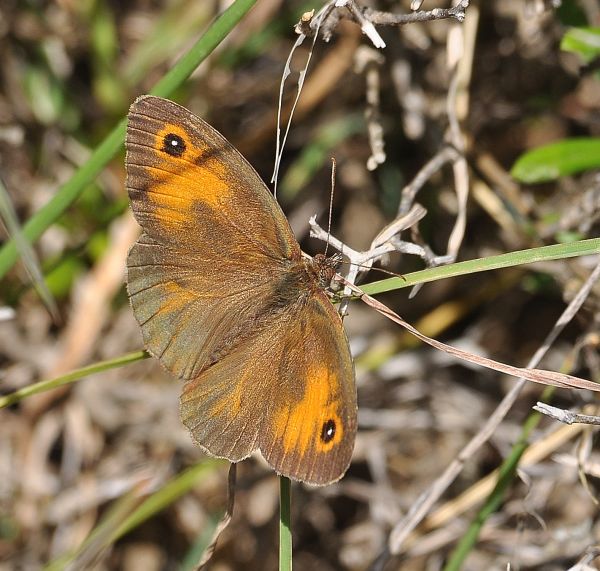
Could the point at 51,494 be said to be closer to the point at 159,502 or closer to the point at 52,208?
the point at 159,502

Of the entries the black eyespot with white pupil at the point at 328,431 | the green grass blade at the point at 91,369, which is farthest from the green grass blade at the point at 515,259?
the green grass blade at the point at 91,369

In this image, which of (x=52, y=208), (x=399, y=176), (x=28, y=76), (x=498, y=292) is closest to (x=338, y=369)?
(x=52, y=208)

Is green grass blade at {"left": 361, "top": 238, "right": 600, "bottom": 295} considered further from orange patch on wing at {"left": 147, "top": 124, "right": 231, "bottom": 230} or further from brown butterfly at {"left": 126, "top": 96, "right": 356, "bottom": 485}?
orange patch on wing at {"left": 147, "top": 124, "right": 231, "bottom": 230}

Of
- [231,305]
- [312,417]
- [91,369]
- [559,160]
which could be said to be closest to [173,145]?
[231,305]

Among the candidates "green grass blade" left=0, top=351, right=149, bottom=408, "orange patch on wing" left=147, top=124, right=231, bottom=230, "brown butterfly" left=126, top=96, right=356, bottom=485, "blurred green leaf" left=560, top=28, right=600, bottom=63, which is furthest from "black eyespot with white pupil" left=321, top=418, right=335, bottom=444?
"blurred green leaf" left=560, top=28, right=600, bottom=63

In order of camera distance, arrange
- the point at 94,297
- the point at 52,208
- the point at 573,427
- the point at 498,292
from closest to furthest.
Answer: the point at 52,208
the point at 573,427
the point at 498,292
the point at 94,297
